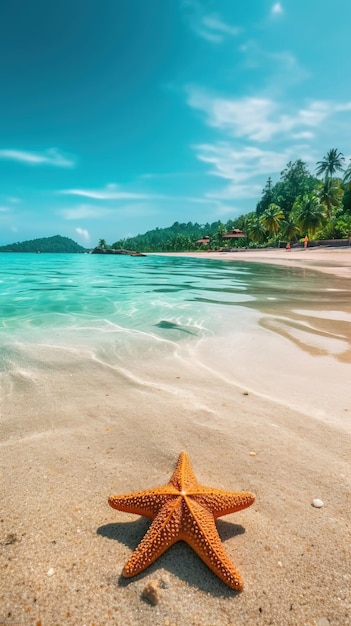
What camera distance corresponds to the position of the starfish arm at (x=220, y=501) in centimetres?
178

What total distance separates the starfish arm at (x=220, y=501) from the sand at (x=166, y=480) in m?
0.28

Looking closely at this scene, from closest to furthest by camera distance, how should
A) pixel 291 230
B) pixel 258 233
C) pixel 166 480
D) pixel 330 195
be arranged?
pixel 166 480 < pixel 330 195 < pixel 291 230 < pixel 258 233

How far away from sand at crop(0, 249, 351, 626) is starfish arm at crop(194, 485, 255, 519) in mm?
285

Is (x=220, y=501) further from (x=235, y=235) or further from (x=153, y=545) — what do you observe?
(x=235, y=235)

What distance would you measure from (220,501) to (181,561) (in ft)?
1.29

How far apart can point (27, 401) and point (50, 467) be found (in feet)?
4.78

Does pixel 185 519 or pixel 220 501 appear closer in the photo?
pixel 185 519

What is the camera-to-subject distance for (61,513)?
2.12 m

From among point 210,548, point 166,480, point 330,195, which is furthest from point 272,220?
point 210,548

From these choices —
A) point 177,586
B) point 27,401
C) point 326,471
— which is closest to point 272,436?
point 326,471

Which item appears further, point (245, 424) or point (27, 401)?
point (27, 401)

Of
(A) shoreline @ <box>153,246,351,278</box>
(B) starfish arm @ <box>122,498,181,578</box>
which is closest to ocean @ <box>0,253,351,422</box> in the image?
(B) starfish arm @ <box>122,498,181,578</box>

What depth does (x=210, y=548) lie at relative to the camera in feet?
5.12

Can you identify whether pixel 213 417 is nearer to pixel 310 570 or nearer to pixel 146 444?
pixel 146 444
